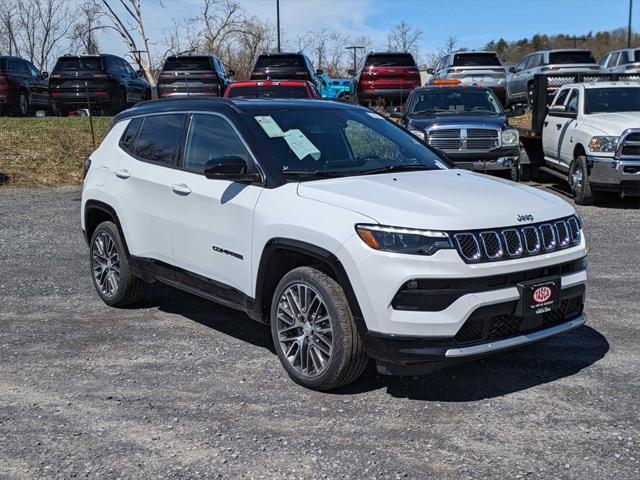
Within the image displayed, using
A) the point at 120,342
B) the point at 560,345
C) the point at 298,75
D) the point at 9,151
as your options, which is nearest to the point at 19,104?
the point at 9,151

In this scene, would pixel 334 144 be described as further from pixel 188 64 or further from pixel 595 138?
pixel 188 64

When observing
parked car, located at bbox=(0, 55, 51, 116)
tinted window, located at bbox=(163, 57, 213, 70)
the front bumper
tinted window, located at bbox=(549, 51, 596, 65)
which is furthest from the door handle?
tinted window, located at bbox=(549, 51, 596, 65)

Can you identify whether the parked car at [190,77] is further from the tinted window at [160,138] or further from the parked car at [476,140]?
the tinted window at [160,138]

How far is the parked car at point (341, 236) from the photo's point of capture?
3.97 metres

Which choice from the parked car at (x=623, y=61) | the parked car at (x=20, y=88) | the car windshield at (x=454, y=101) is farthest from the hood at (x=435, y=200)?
the parked car at (x=623, y=61)

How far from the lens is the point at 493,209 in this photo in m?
4.18

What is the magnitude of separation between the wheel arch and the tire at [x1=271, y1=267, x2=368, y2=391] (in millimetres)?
78

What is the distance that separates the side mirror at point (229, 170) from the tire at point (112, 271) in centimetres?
176

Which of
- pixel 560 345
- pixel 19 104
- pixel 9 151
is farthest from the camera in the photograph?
pixel 19 104

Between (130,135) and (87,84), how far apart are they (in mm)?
13956

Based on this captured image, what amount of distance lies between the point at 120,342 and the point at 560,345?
3.20 meters

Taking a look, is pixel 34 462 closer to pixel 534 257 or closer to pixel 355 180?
pixel 355 180

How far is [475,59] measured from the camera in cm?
2138

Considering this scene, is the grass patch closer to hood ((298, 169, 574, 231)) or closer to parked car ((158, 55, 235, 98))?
parked car ((158, 55, 235, 98))
